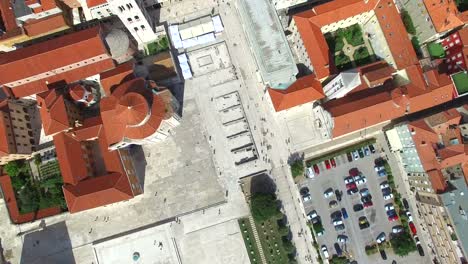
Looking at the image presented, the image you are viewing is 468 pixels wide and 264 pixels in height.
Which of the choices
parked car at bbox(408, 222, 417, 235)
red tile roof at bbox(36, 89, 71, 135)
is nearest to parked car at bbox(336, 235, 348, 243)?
parked car at bbox(408, 222, 417, 235)

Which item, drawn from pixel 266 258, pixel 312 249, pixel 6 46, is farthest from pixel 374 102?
pixel 6 46

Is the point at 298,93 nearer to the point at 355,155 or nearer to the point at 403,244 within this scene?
the point at 355,155

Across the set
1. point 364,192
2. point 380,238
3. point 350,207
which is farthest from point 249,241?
point 380,238

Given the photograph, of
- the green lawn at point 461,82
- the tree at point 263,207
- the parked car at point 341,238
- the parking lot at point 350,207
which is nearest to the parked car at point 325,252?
the parking lot at point 350,207

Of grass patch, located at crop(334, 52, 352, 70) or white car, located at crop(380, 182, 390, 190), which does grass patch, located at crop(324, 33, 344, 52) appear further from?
white car, located at crop(380, 182, 390, 190)

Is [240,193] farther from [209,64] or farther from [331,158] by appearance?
[209,64]

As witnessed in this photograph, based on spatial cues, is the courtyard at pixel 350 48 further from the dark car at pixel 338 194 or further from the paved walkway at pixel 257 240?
the paved walkway at pixel 257 240
